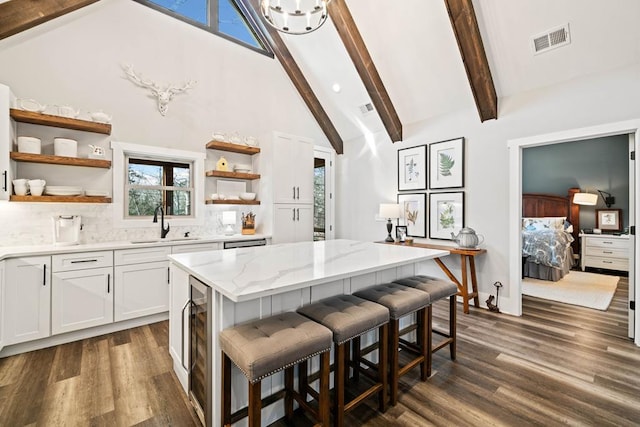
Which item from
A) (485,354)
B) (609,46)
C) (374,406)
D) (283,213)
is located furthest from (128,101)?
(609,46)

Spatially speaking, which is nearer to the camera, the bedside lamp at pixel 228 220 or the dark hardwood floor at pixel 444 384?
the dark hardwood floor at pixel 444 384

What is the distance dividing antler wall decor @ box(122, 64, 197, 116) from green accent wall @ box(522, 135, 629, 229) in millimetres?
7176

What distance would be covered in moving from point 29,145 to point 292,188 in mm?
2957

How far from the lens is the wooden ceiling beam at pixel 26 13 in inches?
109

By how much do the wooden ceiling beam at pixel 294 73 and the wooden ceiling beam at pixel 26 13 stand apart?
235 centimetres

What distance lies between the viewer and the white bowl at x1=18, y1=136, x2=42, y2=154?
9.18ft

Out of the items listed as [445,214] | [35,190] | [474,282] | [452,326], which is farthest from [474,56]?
[35,190]

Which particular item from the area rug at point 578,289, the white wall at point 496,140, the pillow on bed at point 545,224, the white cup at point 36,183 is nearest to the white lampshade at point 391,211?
the white wall at point 496,140

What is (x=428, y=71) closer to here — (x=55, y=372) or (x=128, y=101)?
(x=128, y=101)

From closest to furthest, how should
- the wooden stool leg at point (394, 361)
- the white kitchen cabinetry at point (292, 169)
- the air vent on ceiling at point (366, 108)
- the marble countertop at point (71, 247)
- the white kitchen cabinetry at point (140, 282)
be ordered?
the wooden stool leg at point (394, 361)
the marble countertop at point (71, 247)
the white kitchen cabinetry at point (140, 282)
the white kitchen cabinetry at point (292, 169)
the air vent on ceiling at point (366, 108)

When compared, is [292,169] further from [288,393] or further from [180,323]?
[288,393]

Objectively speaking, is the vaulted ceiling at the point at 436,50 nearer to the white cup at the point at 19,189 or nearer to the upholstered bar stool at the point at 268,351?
the white cup at the point at 19,189

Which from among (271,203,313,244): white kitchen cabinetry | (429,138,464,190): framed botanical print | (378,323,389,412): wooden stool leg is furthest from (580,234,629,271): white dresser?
(378,323,389,412): wooden stool leg

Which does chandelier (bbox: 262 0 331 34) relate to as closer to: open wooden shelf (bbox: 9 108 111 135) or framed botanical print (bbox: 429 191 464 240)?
open wooden shelf (bbox: 9 108 111 135)
